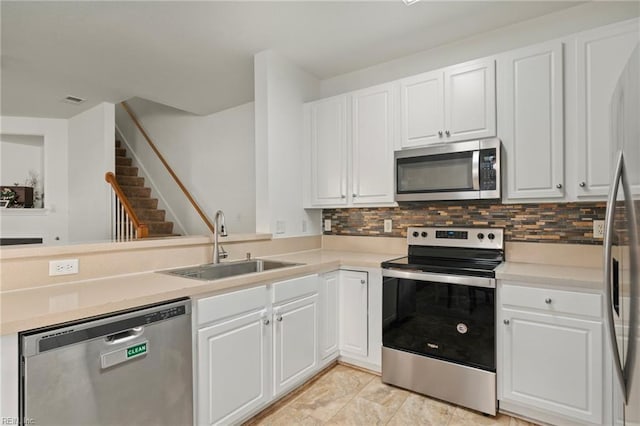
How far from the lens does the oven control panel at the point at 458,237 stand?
2492 mm

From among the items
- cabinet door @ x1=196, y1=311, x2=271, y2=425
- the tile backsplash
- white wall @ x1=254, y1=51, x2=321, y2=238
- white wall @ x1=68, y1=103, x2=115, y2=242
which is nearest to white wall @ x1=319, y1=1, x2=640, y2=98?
white wall @ x1=254, y1=51, x2=321, y2=238

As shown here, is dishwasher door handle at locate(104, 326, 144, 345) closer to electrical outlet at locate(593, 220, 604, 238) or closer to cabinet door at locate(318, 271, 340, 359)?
cabinet door at locate(318, 271, 340, 359)

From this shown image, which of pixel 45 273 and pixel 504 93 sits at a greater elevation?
pixel 504 93

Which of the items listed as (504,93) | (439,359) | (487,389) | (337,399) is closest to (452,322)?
(439,359)

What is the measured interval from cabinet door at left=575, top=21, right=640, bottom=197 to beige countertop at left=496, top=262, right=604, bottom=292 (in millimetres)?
477

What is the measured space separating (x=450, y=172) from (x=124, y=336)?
85.8 inches

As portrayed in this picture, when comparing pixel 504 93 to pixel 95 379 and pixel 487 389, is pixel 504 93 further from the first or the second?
pixel 95 379

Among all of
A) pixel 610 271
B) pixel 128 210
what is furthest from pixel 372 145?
pixel 128 210

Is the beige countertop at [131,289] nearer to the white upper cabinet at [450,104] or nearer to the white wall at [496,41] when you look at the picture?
the white upper cabinet at [450,104]

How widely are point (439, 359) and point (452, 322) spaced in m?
0.28

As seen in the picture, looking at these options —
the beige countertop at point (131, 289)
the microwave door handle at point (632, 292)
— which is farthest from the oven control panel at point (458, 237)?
the microwave door handle at point (632, 292)

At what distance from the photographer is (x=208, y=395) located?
1.71 meters

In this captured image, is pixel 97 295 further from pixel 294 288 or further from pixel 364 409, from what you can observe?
pixel 364 409

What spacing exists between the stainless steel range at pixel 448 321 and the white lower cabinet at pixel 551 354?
3.5 inches
